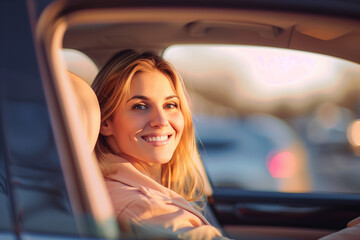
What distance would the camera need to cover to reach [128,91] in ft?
5.88

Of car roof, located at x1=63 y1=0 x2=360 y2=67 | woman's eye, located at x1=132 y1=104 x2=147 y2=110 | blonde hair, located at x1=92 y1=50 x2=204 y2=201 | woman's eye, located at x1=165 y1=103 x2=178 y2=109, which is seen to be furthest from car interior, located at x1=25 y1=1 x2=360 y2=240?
woman's eye, located at x1=165 y1=103 x2=178 y2=109

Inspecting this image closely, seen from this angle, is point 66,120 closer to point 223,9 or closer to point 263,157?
point 223,9

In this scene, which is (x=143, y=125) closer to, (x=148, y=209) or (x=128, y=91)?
(x=128, y=91)

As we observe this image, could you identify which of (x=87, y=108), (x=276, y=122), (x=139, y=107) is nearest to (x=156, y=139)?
(x=139, y=107)

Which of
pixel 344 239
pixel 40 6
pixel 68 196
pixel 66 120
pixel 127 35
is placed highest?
pixel 127 35

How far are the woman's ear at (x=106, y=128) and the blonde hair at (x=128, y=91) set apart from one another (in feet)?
0.08

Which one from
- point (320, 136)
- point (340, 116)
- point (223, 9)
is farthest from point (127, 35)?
point (340, 116)

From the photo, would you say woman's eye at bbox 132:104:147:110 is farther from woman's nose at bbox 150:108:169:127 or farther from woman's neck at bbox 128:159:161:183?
woman's neck at bbox 128:159:161:183

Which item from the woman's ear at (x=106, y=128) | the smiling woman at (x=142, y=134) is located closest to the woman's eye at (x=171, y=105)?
the smiling woman at (x=142, y=134)

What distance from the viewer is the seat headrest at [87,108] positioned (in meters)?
1.53

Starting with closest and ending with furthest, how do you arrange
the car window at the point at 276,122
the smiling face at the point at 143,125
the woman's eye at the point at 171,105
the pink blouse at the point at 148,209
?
1. the pink blouse at the point at 148,209
2. the smiling face at the point at 143,125
3. the woman's eye at the point at 171,105
4. the car window at the point at 276,122

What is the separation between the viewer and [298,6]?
123cm

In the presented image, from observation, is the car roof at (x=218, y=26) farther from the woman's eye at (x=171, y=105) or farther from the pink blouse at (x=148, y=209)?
the pink blouse at (x=148, y=209)

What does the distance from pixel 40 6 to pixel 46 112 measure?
26 centimetres
